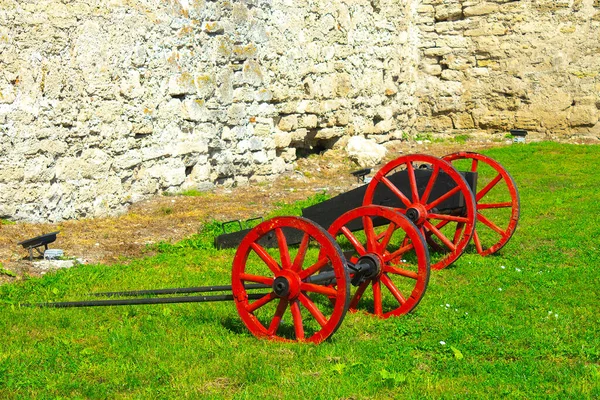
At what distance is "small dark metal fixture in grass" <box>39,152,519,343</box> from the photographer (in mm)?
4984

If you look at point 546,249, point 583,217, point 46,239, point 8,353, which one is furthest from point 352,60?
point 8,353

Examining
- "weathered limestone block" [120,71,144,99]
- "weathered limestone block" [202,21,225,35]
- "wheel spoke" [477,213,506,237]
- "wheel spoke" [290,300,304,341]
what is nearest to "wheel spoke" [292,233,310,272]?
"wheel spoke" [290,300,304,341]

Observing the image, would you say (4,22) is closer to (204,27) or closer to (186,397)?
(204,27)

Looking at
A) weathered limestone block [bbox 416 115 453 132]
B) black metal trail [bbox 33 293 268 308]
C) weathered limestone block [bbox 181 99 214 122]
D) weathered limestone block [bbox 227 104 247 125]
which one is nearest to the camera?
black metal trail [bbox 33 293 268 308]

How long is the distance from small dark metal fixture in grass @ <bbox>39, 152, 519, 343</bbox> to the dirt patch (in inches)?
37.2

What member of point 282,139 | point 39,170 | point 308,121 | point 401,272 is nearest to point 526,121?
point 308,121

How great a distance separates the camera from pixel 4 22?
308 inches

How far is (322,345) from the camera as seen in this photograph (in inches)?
195

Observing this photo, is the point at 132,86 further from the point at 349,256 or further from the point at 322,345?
the point at 322,345

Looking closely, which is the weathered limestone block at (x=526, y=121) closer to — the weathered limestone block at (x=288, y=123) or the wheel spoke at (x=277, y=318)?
the weathered limestone block at (x=288, y=123)

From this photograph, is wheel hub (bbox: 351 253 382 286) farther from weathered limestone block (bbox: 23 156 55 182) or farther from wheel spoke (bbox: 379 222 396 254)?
weathered limestone block (bbox: 23 156 55 182)

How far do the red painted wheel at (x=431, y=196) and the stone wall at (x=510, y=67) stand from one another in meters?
7.94

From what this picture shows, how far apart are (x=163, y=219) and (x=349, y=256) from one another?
333 cm

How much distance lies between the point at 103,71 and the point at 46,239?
2463 millimetres
